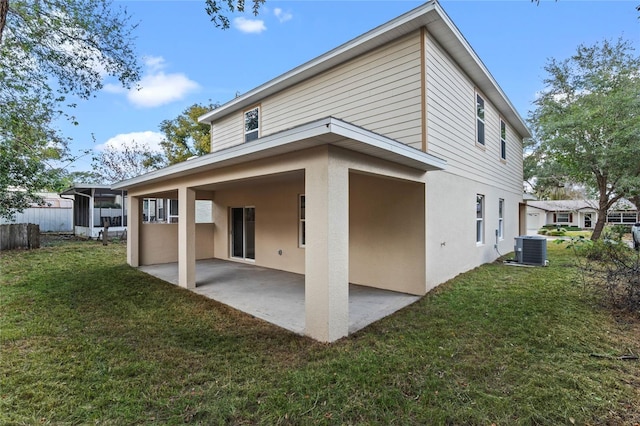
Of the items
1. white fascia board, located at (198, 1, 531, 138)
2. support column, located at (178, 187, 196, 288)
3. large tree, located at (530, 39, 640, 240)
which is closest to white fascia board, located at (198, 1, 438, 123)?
white fascia board, located at (198, 1, 531, 138)

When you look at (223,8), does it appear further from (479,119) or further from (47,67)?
(479,119)

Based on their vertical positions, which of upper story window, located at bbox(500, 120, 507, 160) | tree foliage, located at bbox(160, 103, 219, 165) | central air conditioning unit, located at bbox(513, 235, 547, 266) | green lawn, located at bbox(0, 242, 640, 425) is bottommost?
green lawn, located at bbox(0, 242, 640, 425)

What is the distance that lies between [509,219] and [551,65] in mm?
10229

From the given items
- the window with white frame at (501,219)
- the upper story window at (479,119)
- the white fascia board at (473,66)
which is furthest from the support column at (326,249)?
the window with white frame at (501,219)

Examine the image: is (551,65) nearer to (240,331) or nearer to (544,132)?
(544,132)

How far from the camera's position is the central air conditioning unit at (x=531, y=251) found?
9.34 metres

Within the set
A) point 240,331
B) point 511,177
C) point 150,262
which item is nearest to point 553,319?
point 240,331

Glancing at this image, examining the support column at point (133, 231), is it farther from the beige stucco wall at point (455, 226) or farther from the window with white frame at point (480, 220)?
the window with white frame at point (480, 220)

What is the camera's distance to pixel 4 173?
887 cm

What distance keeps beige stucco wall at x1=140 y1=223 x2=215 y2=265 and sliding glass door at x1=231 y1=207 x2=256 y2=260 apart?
1.25 metres

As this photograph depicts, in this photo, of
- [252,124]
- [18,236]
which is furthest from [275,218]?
[18,236]

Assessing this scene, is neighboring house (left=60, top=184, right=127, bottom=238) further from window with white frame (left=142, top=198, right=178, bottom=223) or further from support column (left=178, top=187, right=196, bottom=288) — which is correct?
support column (left=178, top=187, right=196, bottom=288)

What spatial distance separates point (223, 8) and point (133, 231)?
738 cm

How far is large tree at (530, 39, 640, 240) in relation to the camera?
12062mm
